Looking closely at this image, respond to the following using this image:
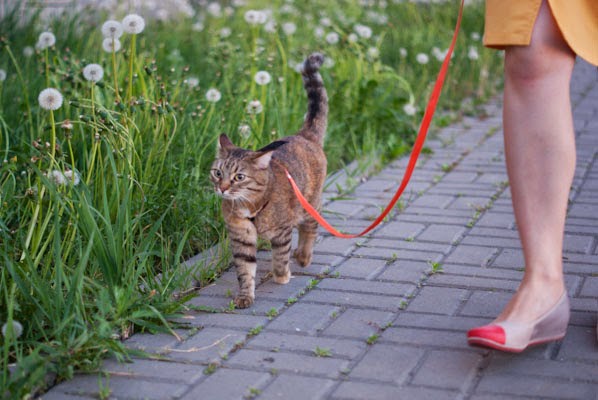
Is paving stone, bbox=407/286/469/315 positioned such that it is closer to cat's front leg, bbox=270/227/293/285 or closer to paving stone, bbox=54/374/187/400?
cat's front leg, bbox=270/227/293/285

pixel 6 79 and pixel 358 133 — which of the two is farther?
pixel 358 133

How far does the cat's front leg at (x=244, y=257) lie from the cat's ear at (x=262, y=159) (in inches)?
10.5

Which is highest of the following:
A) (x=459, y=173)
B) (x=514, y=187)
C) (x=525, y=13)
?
(x=525, y=13)

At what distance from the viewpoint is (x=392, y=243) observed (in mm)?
4746

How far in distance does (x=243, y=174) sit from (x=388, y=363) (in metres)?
1.25

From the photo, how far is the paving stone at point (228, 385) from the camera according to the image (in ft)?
9.83

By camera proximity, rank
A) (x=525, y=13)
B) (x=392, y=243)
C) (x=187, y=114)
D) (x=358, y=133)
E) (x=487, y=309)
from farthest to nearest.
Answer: (x=358, y=133) → (x=187, y=114) → (x=392, y=243) → (x=487, y=309) → (x=525, y=13)

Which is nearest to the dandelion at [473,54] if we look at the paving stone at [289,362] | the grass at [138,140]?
the grass at [138,140]

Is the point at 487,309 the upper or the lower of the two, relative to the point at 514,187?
lower

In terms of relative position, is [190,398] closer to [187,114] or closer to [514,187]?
[514,187]

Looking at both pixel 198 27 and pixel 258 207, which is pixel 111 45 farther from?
pixel 198 27

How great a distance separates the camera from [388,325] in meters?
3.60

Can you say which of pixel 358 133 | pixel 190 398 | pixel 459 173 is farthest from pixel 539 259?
pixel 358 133

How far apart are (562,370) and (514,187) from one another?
695 millimetres
